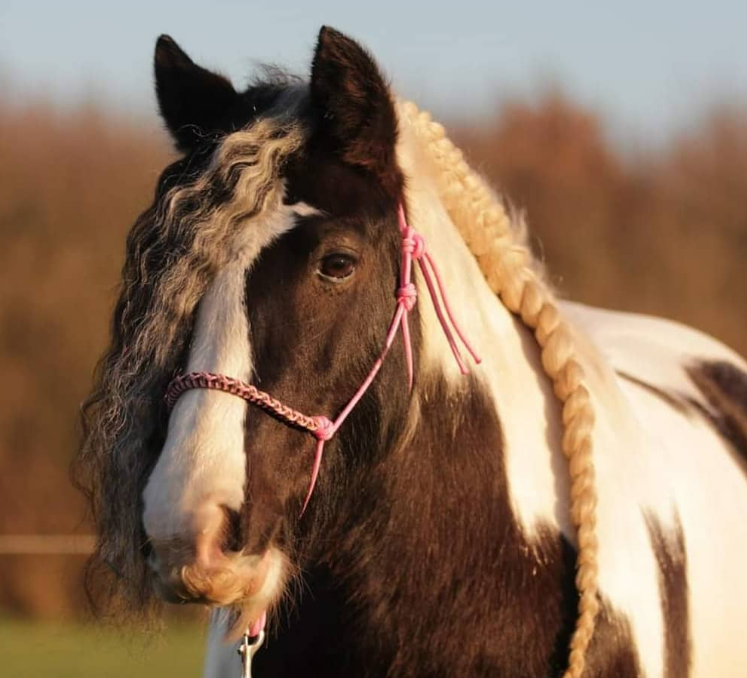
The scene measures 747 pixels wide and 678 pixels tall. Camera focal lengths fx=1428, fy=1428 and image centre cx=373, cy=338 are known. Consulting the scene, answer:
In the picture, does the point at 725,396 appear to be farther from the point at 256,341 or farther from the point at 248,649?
the point at 256,341

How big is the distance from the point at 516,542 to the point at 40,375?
12212 mm

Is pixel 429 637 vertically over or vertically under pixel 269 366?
under

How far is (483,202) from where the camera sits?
10.9 ft

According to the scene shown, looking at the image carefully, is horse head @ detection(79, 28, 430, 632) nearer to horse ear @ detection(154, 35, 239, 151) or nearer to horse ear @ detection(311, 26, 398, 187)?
horse ear @ detection(311, 26, 398, 187)

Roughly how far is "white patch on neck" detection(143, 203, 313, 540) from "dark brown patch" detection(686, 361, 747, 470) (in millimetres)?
2041

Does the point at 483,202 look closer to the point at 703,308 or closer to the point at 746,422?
the point at 746,422

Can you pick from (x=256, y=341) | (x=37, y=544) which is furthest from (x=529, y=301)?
(x=37, y=544)

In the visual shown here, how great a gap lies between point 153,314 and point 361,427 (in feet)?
1.53

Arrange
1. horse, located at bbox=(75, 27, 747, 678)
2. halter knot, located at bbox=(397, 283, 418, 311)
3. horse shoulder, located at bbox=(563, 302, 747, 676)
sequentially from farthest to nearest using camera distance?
horse shoulder, located at bbox=(563, 302, 747, 676), halter knot, located at bbox=(397, 283, 418, 311), horse, located at bbox=(75, 27, 747, 678)

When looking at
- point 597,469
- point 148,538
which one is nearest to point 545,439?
point 597,469

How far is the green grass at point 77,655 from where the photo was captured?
1091 cm

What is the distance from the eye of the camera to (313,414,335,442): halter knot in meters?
2.70

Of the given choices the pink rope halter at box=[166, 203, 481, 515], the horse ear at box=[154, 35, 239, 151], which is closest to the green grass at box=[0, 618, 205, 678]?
Result: the horse ear at box=[154, 35, 239, 151]

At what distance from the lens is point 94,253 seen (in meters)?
14.9
